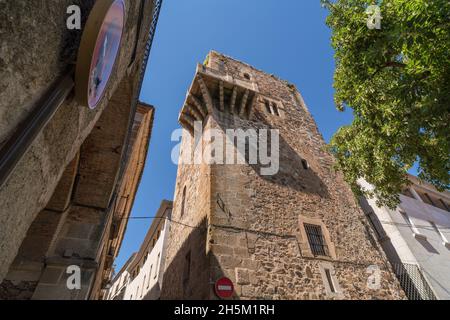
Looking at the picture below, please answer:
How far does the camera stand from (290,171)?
9.23 m

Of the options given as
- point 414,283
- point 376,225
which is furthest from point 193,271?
point 376,225

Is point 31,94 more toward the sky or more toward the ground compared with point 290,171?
more toward the ground

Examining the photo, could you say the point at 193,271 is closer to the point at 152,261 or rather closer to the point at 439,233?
the point at 152,261

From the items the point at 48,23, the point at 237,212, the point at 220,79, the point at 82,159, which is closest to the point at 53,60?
the point at 48,23

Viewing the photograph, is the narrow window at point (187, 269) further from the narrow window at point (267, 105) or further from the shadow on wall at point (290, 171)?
the narrow window at point (267, 105)

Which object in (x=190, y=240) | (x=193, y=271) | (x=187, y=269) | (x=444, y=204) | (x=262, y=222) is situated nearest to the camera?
(x=193, y=271)

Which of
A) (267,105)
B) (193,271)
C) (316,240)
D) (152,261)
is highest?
(267,105)

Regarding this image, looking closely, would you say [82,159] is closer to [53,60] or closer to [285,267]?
[53,60]

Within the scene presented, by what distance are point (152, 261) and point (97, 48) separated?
694 inches

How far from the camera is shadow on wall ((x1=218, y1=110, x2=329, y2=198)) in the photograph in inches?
340

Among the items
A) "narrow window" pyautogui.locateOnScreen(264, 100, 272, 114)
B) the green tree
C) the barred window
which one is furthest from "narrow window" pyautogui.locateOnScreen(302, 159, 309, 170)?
"narrow window" pyautogui.locateOnScreen(264, 100, 272, 114)

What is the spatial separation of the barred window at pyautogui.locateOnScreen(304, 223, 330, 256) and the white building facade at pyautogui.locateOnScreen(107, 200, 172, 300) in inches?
246

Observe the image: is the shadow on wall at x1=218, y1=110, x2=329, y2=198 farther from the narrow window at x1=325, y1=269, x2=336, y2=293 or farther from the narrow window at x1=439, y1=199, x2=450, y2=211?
the narrow window at x1=439, y1=199, x2=450, y2=211
